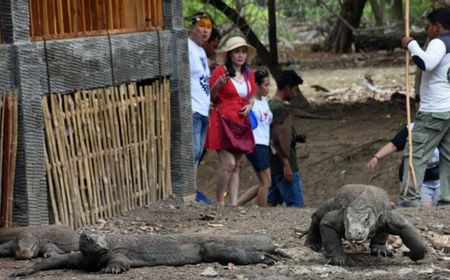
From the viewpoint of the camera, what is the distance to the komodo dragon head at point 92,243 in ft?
23.0

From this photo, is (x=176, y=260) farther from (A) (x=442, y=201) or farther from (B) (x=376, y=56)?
(B) (x=376, y=56)

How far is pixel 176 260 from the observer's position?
7.38m

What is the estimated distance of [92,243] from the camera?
7.00 m

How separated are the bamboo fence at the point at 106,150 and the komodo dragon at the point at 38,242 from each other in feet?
1.70

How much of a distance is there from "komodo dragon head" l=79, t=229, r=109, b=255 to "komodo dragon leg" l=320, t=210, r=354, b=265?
55.4 inches

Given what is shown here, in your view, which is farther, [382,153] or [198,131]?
[198,131]

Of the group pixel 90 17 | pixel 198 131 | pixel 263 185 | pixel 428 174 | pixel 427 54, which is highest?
pixel 90 17

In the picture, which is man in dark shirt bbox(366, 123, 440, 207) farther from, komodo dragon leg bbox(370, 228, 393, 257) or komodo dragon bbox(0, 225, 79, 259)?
komodo dragon bbox(0, 225, 79, 259)

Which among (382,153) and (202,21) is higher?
(202,21)

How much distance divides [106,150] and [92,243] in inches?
95.4

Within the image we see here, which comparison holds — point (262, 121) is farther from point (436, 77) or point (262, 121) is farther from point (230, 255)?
point (230, 255)

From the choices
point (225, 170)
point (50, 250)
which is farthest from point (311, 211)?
point (50, 250)

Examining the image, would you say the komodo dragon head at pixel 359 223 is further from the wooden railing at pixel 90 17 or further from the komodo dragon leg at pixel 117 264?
the wooden railing at pixel 90 17

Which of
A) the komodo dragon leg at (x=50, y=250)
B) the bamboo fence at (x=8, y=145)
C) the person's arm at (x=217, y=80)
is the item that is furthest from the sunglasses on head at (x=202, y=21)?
the komodo dragon leg at (x=50, y=250)
